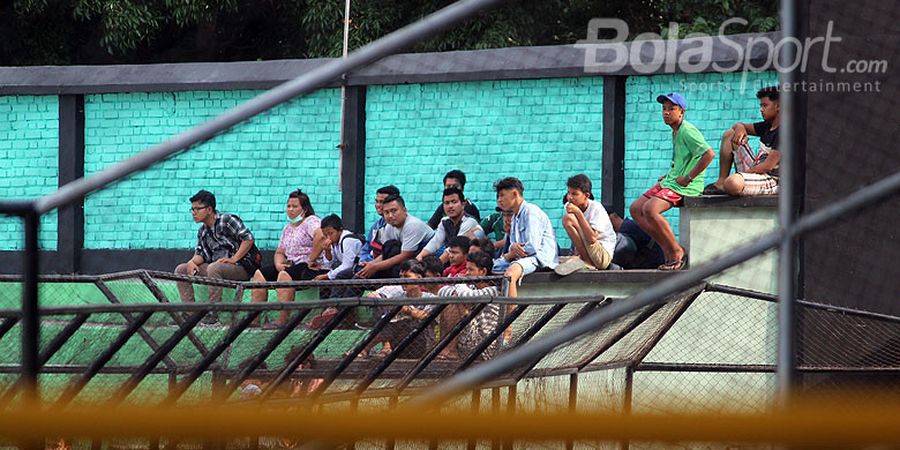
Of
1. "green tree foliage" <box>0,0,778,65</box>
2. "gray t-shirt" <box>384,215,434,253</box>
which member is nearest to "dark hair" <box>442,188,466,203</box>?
"gray t-shirt" <box>384,215,434,253</box>

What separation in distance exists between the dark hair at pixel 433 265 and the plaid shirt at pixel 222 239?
3.46ft

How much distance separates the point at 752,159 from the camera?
7.72 m

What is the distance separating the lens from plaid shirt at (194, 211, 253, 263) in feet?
26.1

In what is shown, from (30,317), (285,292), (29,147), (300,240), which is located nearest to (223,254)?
(285,292)

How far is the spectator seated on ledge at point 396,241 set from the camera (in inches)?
346

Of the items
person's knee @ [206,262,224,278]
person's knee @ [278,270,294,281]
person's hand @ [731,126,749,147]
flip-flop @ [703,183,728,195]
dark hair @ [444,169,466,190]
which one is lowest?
person's knee @ [278,270,294,281]

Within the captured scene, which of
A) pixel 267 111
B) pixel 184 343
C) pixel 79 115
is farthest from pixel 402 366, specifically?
pixel 79 115

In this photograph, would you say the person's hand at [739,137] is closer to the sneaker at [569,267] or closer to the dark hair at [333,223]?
the sneaker at [569,267]

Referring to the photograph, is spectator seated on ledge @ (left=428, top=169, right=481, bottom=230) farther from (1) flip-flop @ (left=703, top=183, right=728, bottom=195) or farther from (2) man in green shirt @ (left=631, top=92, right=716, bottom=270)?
(1) flip-flop @ (left=703, top=183, right=728, bottom=195)

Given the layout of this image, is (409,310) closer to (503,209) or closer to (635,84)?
(503,209)

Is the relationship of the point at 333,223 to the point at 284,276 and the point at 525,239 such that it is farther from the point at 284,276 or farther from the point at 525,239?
the point at 525,239

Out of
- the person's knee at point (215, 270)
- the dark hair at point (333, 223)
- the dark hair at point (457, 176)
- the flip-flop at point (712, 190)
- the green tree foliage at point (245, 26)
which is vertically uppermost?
the green tree foliage at point (245, 26)

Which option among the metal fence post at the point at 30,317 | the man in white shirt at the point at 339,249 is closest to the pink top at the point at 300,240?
the man in white shirt at the point at 339,249

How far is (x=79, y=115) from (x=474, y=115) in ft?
11.3
